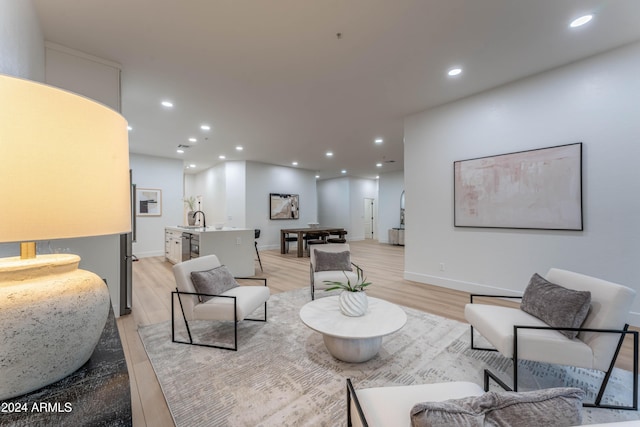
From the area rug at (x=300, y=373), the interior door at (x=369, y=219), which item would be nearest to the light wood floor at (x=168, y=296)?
the area rug at (x=300, y=373)

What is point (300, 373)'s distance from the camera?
83.6 inches

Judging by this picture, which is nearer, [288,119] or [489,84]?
[489,84]

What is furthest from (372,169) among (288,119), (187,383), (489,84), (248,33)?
(187,383)

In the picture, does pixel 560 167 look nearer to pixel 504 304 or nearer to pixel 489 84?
pixel 489 84

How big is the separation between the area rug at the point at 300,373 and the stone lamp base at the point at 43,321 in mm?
1236

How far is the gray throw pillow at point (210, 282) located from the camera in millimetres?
2621

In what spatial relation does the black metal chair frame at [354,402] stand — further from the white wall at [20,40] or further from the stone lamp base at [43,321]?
the white wall at [20,40]

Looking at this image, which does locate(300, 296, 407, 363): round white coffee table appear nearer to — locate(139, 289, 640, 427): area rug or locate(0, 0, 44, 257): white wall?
locate(139, 289, 640, 427): area rug

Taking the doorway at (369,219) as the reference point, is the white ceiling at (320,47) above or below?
above

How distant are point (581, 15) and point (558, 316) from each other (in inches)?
106

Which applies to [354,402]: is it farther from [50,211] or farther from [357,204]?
[357,204]

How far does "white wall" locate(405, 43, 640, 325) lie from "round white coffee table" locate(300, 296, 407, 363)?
2.33 meters

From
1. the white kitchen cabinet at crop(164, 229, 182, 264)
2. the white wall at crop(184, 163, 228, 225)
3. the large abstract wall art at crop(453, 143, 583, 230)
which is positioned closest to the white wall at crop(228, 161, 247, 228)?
the white wall at crop(184, 163, 228, 225)

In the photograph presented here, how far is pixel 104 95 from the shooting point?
3.08 meters
